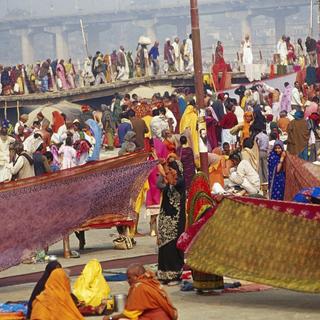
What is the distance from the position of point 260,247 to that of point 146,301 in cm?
194

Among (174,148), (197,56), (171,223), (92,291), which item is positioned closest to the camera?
(92,291)

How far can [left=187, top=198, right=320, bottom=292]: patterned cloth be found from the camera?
13.8 m

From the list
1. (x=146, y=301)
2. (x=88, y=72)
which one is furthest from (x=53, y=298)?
(x=88, y=72)

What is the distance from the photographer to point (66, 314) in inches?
507

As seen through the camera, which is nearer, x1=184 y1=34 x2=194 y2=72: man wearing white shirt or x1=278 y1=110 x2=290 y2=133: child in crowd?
x1=278 y1=110 x2=290 y2=133: child in crowd

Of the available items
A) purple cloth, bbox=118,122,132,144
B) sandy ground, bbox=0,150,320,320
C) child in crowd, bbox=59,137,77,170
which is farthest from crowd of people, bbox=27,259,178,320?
purple cloth, bbox=118,122,132,144

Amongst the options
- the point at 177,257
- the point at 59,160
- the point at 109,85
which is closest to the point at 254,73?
the point at 109,85

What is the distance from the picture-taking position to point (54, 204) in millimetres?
15828

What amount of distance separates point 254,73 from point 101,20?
411ft

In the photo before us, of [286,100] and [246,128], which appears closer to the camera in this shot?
[246,128]

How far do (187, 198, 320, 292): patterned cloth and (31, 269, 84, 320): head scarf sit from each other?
5.59 feet

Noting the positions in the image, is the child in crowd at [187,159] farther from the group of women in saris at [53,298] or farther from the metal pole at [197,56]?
the group of women in saris at [53,298]

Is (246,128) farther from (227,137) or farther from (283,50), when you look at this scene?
(283,50)

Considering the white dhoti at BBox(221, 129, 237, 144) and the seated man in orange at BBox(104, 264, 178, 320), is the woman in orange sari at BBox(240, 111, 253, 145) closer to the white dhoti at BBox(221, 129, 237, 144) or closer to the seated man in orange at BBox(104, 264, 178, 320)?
the white dhoti at BBox(221, 129, 237, 144)
